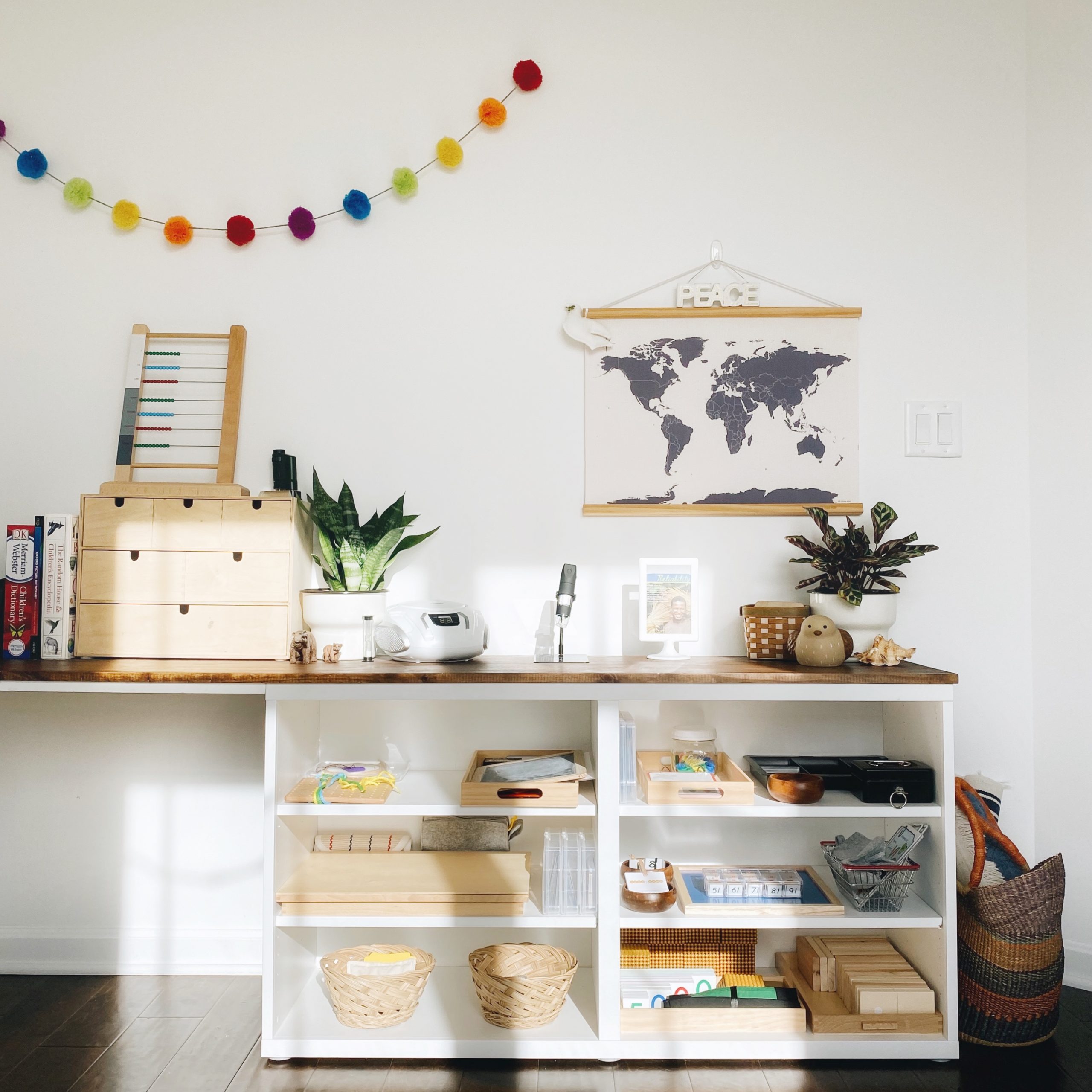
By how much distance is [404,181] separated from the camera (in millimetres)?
2289

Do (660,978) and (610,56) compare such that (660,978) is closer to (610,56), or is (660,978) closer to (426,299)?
(426,299)

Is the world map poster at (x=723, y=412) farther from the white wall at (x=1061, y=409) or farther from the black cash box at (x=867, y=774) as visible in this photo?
the black cash box at (x=867, y=774)

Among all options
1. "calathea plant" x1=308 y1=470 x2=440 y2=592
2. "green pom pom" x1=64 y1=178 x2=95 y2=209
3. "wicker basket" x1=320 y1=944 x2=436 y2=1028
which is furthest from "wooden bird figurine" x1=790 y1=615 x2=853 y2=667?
"green pom pom" x1=64 y1=178 x2=95 y2=209

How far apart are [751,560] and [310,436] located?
130 cm

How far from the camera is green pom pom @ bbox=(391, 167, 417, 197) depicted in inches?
90.0

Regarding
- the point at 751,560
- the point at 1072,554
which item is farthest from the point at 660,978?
the point at 1072,554

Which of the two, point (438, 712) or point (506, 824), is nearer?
point (506, 824)

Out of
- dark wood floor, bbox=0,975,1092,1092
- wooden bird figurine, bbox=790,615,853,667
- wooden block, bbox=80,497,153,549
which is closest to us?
dark wood floor, bbox=0,975,1092,1092

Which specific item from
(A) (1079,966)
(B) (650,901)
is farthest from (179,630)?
(A) (1079,966)

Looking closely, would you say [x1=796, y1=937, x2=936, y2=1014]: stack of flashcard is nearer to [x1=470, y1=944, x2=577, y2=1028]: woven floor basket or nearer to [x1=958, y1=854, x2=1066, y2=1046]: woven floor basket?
[x1=958, y1=854, x2=1066, y2=1046]: woven floor basket

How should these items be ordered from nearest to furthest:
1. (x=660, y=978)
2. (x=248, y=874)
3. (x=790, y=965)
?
1. (x=660, y=978)
2. (x=790, y=965)
3. (x=248, y=874)

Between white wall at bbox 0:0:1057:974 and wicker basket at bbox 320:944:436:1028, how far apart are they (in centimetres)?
87

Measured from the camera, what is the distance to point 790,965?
2133mm

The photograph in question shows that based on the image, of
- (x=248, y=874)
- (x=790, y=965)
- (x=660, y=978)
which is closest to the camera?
(x=660, y=978)
